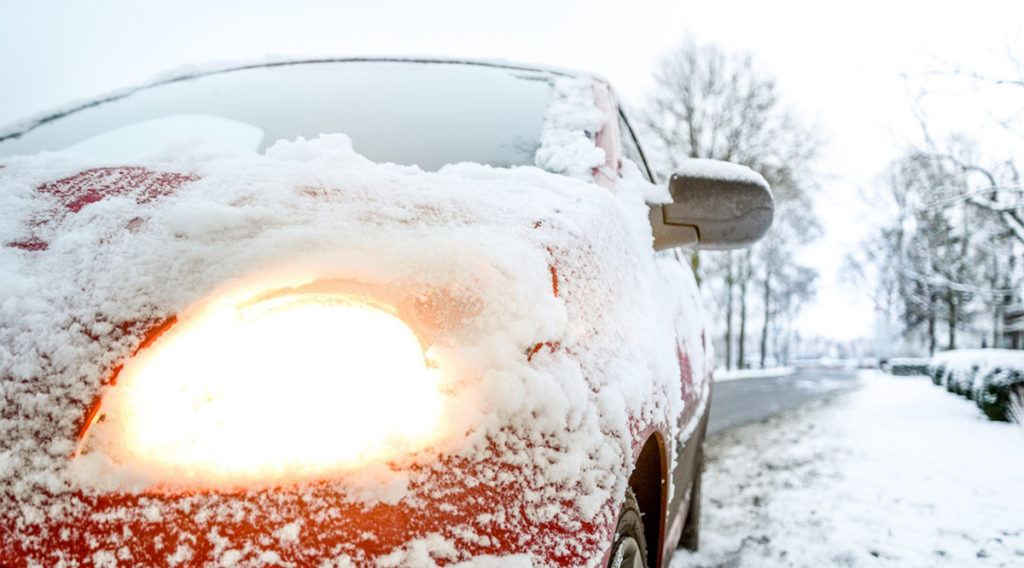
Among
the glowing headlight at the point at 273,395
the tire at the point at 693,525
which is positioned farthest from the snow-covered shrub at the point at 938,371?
the glowing headlight at the point at 273,395

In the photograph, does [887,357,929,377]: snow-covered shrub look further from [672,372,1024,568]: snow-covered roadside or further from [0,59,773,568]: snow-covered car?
[0,59,773,568]: snow-covered car

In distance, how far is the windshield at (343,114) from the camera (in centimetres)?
182

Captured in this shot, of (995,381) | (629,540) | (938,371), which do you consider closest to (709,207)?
(629,540)

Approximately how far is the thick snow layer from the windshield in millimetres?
611

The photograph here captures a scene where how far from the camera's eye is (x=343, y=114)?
202cm

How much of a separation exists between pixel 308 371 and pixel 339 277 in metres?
0.13

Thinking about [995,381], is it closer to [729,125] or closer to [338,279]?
[338,279]

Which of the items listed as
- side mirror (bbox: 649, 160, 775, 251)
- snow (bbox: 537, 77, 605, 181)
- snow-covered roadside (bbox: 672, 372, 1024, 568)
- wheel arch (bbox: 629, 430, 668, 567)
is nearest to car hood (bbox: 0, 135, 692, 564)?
wheel arch (bbox: 629, 430, 668, 567)

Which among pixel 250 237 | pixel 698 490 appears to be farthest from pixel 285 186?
pixel 698 490

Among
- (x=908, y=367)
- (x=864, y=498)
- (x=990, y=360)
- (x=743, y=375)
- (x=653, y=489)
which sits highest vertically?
(x=653, y=489)

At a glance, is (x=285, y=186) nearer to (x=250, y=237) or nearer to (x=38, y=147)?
(x=250, y=237)

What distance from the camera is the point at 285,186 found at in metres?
1.08

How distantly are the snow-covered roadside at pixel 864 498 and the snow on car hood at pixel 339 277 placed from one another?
2122 mm

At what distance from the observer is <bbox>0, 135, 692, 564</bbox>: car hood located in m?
0.76
